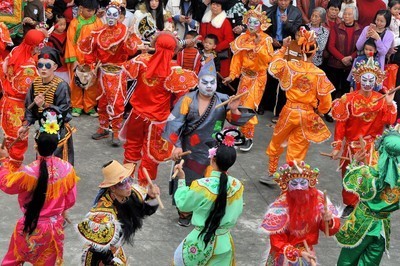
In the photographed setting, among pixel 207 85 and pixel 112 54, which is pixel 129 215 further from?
pixel 112 54

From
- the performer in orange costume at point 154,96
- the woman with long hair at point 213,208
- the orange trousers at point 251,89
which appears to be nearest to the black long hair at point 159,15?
the orange trousers at point 251,89

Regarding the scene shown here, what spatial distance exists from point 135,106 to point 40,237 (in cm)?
277

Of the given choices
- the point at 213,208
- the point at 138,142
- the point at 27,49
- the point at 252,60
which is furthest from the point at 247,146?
the point at 213,208

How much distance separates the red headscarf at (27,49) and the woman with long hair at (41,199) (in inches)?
101

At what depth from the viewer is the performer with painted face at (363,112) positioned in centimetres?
838

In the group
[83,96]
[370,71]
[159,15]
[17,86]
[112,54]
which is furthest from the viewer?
[83,96]

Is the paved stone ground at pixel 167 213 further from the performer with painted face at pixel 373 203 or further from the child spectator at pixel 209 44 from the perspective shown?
the child spectator at pixel 209 44

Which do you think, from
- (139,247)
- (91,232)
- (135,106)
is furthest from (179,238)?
(91,232)

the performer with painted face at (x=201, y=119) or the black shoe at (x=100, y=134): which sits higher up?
the performer with painted face at (x=201, y=119)

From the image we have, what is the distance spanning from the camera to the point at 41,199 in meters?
6.02

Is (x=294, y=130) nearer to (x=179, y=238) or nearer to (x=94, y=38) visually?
(x=179, y=238)

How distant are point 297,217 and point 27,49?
13.3 feet

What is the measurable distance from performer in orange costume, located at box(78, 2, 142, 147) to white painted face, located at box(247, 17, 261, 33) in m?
1.58

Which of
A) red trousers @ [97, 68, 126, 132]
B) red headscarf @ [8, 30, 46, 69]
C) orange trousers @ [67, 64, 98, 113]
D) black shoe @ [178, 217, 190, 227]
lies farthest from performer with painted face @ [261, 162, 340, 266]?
orange trousers @ [67, 64, 98, 113]
